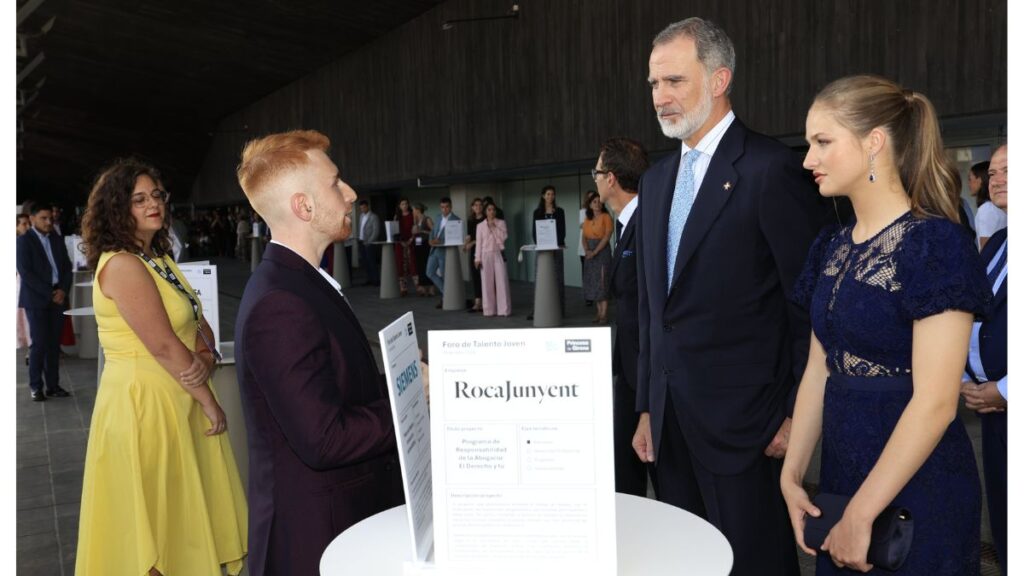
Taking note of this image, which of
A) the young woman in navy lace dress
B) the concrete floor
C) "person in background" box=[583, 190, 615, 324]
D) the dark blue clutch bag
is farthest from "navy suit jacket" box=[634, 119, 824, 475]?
"person in background" box=[583, 190, 615, 324]

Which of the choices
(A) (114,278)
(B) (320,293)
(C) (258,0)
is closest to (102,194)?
(A) (114,278)

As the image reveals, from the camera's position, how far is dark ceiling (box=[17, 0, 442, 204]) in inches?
683

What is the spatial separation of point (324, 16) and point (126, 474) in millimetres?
15523

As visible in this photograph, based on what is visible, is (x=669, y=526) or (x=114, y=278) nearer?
(x=669, y=526)

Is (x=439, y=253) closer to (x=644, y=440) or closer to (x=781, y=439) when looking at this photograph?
(x=644, y=440)

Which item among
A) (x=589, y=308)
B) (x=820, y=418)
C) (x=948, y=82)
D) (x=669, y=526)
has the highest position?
(x=948, y=82)

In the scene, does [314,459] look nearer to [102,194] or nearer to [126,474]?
[126,474]

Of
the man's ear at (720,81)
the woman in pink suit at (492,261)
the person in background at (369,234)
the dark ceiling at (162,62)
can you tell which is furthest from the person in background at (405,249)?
the man's ear at (720,81)

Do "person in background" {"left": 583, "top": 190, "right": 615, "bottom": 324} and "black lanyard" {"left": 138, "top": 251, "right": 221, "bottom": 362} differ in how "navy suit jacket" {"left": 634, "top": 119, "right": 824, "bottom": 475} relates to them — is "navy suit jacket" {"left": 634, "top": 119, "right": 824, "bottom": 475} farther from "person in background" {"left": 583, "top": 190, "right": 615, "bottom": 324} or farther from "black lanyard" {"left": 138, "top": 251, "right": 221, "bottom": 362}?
"person in background" {"left": 583, "top": 190, "right": 615, "bottom": 324}

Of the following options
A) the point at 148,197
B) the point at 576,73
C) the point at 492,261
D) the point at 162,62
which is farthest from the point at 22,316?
the point at 162,62

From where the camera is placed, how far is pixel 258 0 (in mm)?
16469

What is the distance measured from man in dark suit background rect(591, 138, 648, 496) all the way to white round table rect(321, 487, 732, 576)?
1350mm

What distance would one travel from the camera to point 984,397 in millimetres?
2744

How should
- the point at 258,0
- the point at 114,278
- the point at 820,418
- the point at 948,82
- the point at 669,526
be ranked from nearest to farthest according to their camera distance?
1. the point at 669,526
2. the point at 820,418
3. the point at 114,278
4. the point at 948,82
5. the point at 258,0
